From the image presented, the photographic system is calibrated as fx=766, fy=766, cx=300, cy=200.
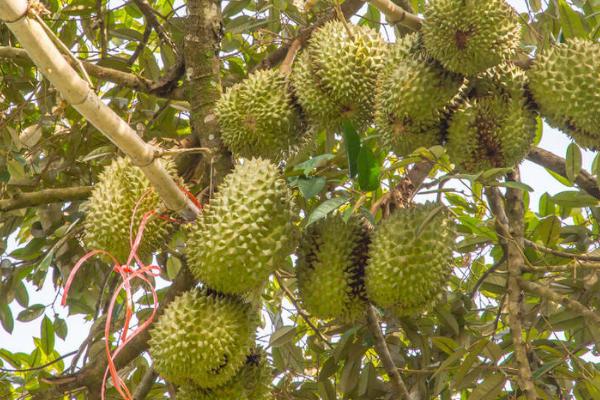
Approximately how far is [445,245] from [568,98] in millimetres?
478

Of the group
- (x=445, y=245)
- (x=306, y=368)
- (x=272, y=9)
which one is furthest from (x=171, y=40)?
(x=445, y=245)

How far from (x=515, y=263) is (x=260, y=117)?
2.78 feet

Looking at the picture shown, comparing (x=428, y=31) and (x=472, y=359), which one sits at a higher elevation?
(x=428, y=31)

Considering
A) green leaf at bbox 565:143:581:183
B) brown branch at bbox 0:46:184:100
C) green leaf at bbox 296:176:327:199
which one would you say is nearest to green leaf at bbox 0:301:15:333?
brown branch at bbox 0:46:184:100

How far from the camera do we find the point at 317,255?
196 cm

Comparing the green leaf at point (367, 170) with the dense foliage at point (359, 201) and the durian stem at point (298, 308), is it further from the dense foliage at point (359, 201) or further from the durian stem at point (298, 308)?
the durian stem at point (298, 308)

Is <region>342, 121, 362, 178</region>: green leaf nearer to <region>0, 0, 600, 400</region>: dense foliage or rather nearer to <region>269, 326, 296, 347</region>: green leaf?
<region>0, 0, 600, 400</region>: dense foliage

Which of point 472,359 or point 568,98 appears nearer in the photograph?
point 568,98

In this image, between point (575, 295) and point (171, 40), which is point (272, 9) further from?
point (575, 295)

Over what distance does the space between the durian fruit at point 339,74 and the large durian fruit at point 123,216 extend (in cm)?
Result: 45

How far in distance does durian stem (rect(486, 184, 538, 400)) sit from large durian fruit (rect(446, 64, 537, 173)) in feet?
0.97

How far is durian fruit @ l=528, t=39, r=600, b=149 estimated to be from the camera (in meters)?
1.90

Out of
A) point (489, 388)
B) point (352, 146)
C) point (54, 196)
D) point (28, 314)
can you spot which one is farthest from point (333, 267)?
point (28, 314)

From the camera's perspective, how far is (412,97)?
1928mm
